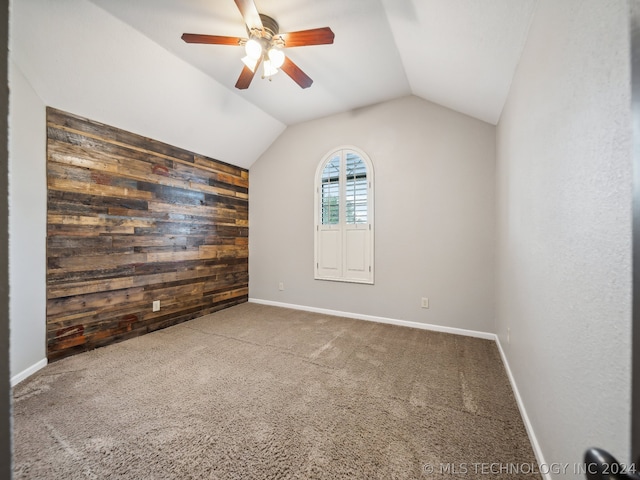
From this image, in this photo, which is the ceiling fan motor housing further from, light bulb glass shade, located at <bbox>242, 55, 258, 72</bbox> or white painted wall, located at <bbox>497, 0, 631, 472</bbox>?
white painted wall, located at <bbox>497, 0, 631, 472</bbox>

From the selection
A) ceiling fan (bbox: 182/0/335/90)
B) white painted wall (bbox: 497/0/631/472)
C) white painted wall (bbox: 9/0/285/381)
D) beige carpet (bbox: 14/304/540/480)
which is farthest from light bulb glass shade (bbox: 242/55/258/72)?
beige carpet (bbox: 14/304/540/480)

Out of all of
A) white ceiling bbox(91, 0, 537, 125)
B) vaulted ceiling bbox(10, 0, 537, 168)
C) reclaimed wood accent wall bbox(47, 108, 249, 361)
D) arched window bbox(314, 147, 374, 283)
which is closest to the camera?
white ceiling bbox(91, 0, 537, 125)

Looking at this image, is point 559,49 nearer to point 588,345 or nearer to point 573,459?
point 588,345

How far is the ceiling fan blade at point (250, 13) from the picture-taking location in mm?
1643

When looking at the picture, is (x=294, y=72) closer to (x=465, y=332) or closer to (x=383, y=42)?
(x=383, y=42)

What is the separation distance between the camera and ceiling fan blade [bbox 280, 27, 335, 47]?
179 centimetres

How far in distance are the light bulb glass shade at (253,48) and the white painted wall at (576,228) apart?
5.59 ft

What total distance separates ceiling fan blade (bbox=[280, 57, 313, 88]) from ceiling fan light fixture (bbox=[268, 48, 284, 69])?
6cm

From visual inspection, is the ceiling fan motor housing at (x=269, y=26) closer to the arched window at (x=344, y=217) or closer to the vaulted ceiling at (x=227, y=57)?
the vaulted ceiling at (x=227, y=57)

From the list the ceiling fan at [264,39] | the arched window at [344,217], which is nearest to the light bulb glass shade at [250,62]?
the ceiling fan at [264,39]

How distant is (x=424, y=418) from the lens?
5.18 ft

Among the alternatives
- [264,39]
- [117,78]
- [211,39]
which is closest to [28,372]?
[117,78]

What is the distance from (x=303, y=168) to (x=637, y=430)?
3800mm

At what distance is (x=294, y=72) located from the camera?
2.26 meters
